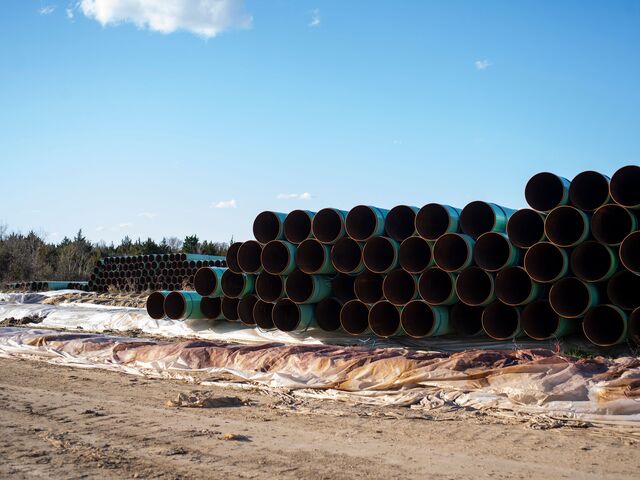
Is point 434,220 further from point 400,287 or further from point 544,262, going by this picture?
point 544,262

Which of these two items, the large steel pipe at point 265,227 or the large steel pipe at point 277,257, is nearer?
the large steel pipe at point 277,257

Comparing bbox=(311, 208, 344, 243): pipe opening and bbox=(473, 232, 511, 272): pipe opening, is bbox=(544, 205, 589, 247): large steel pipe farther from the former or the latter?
bbox=(311, 208, 344, 243): pipe opening

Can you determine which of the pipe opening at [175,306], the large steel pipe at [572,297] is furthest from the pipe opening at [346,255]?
the pipe opening at [175,306]

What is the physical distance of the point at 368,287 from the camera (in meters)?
10.7

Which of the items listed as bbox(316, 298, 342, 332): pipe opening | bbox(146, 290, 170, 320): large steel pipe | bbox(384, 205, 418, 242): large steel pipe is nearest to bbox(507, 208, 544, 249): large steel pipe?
bbox(384, 205, 418, 242): large steel pipe

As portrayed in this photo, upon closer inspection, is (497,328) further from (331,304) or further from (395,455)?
(395,455)

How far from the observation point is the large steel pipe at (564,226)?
8.83m

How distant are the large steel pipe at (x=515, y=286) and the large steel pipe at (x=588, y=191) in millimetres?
1229

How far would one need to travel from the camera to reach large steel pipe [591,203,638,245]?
8562 millimetres

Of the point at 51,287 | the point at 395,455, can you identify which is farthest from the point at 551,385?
the point at 51,287

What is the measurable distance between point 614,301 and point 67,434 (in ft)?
22.9

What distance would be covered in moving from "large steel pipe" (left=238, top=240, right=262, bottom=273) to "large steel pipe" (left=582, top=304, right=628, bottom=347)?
5.72 m

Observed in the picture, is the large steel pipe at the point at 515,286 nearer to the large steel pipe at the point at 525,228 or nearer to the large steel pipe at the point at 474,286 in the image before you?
the large steel pipe at the point at 474,286

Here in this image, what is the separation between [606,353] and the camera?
28.5ft
